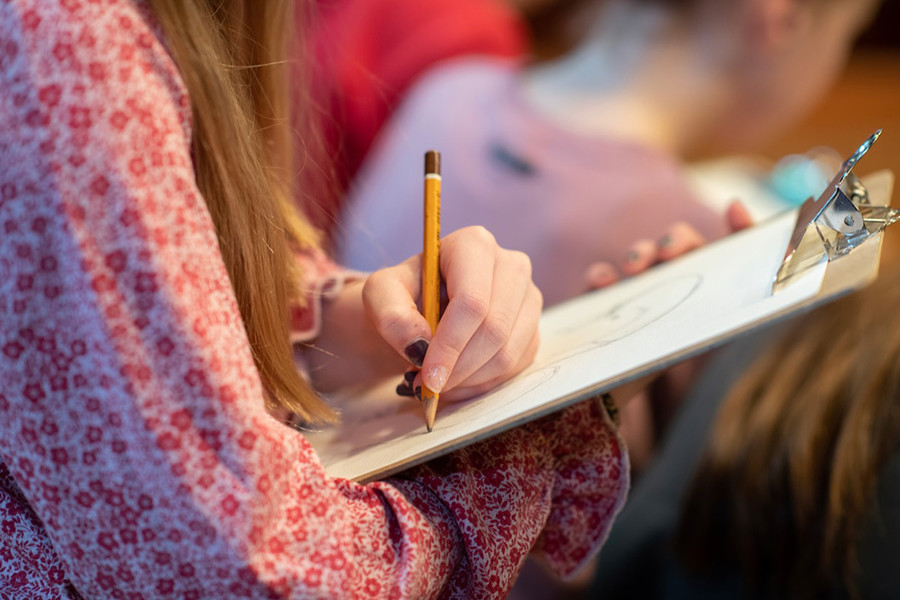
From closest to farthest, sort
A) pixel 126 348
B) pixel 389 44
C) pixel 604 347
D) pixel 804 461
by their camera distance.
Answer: pixel 126 348 → pixel 604 347 → pixel 804 461 → pixel 389 44

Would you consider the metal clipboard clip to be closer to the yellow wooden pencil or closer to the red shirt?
the yellow wooden pencil

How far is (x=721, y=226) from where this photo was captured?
2.20 ft

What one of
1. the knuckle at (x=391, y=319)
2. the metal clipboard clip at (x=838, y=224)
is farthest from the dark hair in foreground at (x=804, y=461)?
the knuckle at (x=391, y=319)

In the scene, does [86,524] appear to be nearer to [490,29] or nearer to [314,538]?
[314,538]

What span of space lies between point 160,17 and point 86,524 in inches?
7.3

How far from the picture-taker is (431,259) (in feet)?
1.14

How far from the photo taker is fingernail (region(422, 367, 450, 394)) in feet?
1.06

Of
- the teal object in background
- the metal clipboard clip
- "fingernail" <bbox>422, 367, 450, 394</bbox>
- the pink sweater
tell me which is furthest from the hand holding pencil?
the teal object in background

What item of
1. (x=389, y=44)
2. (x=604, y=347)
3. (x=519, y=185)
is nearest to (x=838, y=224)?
(x=604, y=347)

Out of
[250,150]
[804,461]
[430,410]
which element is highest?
[250,150]

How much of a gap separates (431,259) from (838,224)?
175mm

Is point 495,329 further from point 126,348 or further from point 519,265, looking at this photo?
point 126,348

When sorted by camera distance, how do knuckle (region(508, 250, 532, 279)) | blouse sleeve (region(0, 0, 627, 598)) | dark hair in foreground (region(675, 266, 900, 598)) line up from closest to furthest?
blouse sleeve (region(0, 0, 627, 598))
knuckle (region(508, 250, 532, 279))
dark hair in foreground (region(675, 266, 900, 598))

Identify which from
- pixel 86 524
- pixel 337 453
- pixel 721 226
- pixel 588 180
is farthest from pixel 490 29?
pixel 86 524
